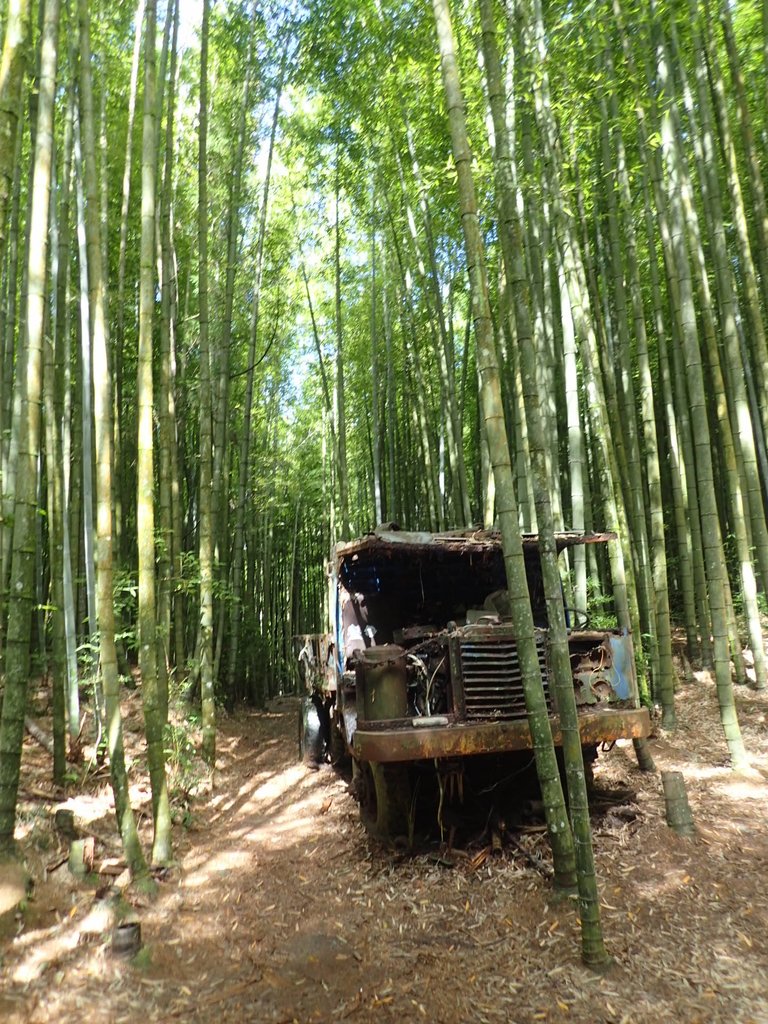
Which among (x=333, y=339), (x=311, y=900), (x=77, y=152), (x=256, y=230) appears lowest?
(x=311, y=900)

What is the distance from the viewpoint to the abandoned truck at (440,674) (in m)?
3.46

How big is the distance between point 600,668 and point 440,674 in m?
0.93

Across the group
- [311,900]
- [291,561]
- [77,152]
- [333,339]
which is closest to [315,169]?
[333,339]

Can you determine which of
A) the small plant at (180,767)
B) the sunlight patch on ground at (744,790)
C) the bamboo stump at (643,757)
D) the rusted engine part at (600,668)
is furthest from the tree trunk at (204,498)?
the sunlight patch on ground at (744,790)

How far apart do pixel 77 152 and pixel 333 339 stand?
632cm

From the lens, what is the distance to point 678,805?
11.5ft

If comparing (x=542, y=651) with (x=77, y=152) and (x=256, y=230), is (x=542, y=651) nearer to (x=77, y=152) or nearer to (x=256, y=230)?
(x=77, y=152)

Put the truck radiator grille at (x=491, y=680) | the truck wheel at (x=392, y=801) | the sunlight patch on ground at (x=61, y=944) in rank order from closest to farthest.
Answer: the sunlight patch on ground at (x=61, y=944) → the truck radiator grille at (x=491, y=680) → the truck wheel at (x=392, y=801)

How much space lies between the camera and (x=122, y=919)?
2953 mm

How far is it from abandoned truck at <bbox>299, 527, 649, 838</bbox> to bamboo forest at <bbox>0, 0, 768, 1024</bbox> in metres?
0.03

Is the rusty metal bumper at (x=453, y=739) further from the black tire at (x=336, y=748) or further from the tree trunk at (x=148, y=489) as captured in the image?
the black tire at (x=336, y=748)

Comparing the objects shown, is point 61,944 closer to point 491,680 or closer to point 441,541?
point 491,680

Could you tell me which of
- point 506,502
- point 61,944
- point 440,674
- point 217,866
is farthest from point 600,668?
point 61,944

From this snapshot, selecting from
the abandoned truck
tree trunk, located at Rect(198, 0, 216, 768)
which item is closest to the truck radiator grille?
the abandoned truck
